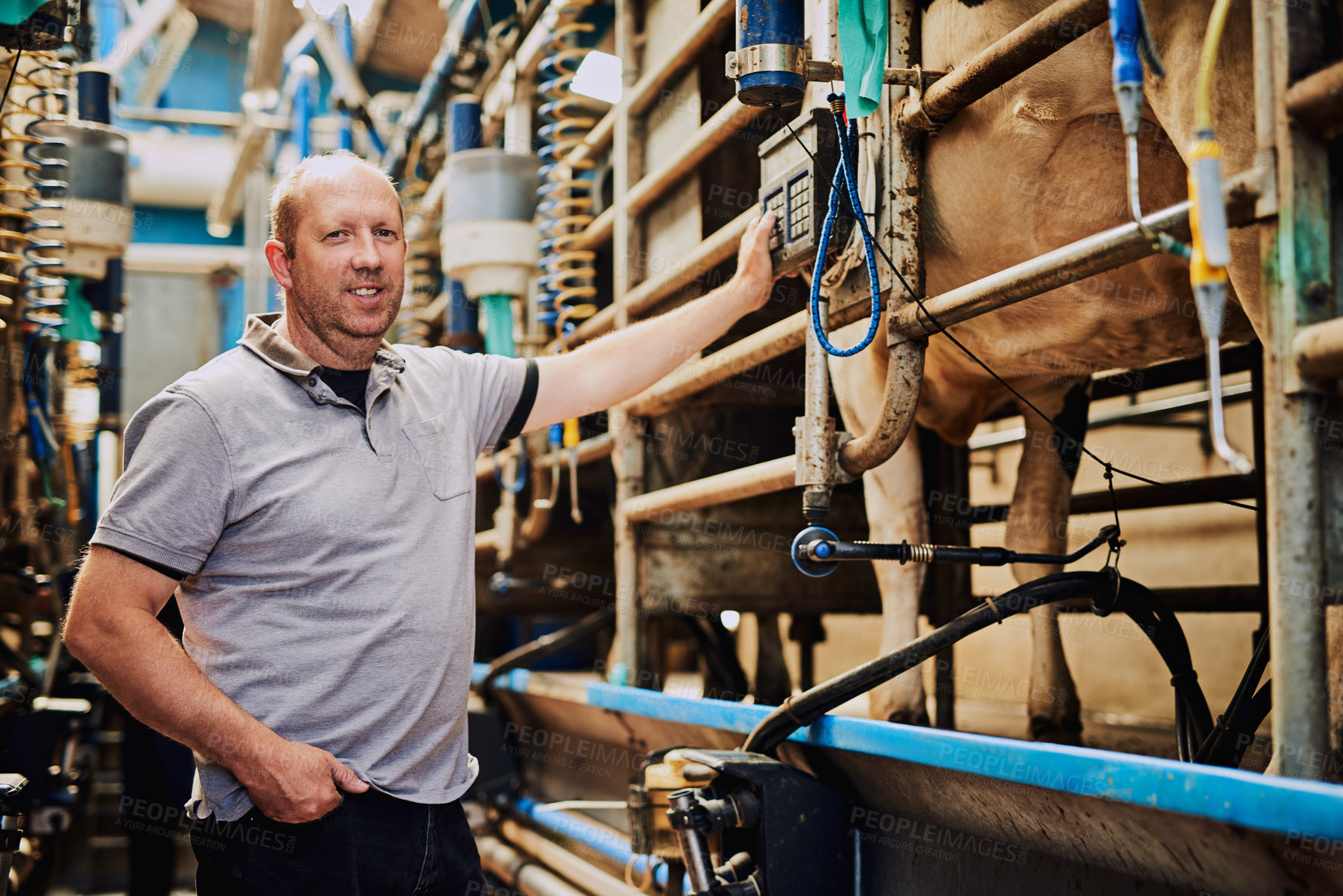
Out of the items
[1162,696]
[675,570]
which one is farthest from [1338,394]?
[1162,696]

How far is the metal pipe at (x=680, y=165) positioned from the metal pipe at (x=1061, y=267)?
2.26ft

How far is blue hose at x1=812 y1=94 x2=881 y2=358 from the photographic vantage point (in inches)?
68.8

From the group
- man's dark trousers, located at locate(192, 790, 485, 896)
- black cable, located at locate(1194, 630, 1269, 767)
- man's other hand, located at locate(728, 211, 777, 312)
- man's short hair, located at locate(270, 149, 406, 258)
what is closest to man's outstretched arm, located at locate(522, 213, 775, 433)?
man's other hand, located at locate(728, 211, 777, 312)

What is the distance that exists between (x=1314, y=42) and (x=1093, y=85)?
0.63m

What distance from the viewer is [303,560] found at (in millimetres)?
1668

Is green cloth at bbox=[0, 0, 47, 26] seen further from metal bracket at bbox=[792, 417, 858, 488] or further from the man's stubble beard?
metal bracket at bbox=[792, 417, 858, 488]

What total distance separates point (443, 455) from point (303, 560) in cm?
32

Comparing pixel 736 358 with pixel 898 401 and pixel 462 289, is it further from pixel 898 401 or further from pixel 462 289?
pixel 462 289

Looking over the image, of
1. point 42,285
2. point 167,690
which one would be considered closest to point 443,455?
point 167,690

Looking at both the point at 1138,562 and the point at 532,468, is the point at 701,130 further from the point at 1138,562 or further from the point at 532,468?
the point at 1138,562

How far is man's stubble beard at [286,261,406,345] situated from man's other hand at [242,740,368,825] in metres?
0.65

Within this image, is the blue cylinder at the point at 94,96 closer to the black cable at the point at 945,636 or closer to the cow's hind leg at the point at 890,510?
the cow's hind leg at the point at 890,510

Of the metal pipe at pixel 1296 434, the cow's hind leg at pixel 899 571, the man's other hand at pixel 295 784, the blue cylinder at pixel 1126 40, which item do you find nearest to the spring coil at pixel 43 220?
the man's other hand at pixel 295 784

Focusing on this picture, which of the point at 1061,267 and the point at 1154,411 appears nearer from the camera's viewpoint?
the point at 1061,267
